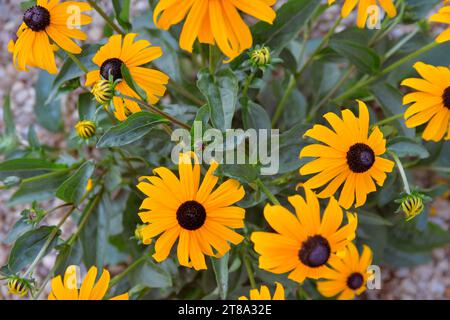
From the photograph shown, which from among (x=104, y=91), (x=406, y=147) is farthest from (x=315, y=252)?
(x=104, y=91)

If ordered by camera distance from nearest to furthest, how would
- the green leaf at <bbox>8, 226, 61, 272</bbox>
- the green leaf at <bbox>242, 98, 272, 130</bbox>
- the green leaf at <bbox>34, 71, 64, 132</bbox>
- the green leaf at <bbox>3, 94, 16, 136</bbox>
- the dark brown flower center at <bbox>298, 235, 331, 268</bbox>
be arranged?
the dark brown flower center at <bbox>298, 235, 331, 268</bbox> → the green leaf at <bbox>8, 226, 61, 272</bbox> → the green leaf at <bbox>242, 98, 272, 130</bbox> → the green leaf at <bbox>3, 94, 16, 136</bbox> → the green leaf at <bbox>34, 71, 64, 132</bbox>

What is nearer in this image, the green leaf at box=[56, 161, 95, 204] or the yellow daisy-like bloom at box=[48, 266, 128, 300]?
the yellow daisy-like bloom at box=[48, 266, 128, 300]

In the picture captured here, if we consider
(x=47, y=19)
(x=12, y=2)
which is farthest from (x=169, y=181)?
(x=12, y=2)

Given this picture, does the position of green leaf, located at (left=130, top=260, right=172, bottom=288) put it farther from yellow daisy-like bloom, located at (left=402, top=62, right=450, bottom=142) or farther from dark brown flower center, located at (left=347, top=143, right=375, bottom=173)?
yellow daisy-like bloom, located at (left=402, top=62, right=450, bottom=142)

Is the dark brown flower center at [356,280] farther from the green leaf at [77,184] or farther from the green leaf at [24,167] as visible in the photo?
the green leaf at [24,167]

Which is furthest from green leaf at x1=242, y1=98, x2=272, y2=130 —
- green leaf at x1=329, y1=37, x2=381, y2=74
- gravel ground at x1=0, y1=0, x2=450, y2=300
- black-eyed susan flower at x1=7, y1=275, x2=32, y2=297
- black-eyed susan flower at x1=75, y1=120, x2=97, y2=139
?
gravel ground at x1=0, y1=0, x2=450, y2=300

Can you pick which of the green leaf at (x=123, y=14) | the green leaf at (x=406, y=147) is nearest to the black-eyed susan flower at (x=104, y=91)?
the green leaf at (x=123, y=14)
